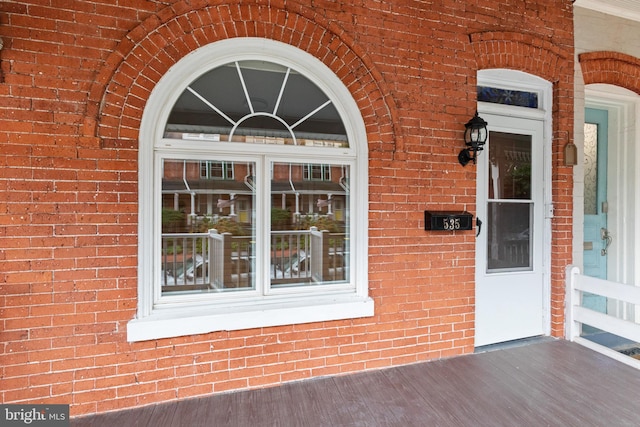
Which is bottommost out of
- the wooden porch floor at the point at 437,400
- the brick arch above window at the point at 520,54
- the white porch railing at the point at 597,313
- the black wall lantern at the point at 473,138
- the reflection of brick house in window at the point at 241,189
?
the wooden porch floor at the point at 437,400

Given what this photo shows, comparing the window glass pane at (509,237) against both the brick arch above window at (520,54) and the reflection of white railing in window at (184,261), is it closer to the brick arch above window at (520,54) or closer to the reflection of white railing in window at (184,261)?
the brick arch above window at (520,54)

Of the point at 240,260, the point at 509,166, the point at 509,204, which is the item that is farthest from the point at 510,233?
the point at 240,260

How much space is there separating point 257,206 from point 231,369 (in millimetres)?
1228

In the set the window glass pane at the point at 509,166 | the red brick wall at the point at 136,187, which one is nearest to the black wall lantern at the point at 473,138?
the red brick wall at the point at 136,187

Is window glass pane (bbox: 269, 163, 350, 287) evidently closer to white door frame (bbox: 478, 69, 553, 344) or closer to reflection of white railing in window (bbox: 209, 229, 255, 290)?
reflection of white railing in window (bbox: 209, 229, 255, 290)

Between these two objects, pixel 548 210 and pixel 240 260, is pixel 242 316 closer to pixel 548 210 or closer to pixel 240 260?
pixel 240 260

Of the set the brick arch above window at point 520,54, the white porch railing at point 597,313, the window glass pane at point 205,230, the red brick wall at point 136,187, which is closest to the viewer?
the red brick wall at point 136,187

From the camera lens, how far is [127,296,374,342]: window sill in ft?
7.67

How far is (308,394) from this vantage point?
97.7 inches

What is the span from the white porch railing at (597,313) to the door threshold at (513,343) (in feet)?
0.78

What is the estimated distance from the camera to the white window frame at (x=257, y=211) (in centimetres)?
236

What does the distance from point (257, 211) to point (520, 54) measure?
9.46ft

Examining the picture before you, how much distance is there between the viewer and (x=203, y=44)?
8.00 ft

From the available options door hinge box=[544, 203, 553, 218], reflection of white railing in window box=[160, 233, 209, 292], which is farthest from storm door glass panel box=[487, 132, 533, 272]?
reflection of white railing in window box=[160, 233, 209, 292]
